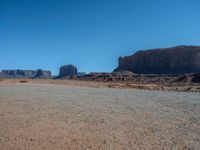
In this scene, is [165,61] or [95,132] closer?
[95,132]

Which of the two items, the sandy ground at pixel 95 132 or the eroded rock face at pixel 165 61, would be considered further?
the eroded rock face at pixel 165 61

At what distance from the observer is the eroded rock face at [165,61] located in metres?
115

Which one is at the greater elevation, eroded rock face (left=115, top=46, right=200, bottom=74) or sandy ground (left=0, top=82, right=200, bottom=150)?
eroded rock face (left=115, top=46, right=200, bottom=74)

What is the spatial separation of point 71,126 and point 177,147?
13.9ft

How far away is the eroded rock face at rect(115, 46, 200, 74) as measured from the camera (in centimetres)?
11481

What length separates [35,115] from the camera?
13.9 metres

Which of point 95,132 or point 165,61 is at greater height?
point 165,61

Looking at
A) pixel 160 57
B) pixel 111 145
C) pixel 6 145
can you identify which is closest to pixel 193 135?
pixel 111 145

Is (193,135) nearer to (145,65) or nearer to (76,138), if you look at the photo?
(76,138)

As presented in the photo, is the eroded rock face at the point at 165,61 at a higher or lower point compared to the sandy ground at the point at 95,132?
higher

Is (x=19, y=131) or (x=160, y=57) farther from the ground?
(x=160, y=57)

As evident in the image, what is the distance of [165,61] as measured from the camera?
125 m

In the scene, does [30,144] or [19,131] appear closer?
[30,144]

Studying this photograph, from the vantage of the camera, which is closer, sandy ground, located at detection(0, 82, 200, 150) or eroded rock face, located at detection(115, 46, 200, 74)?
sandy ground, located at detection(0, 82, 200, 150)
